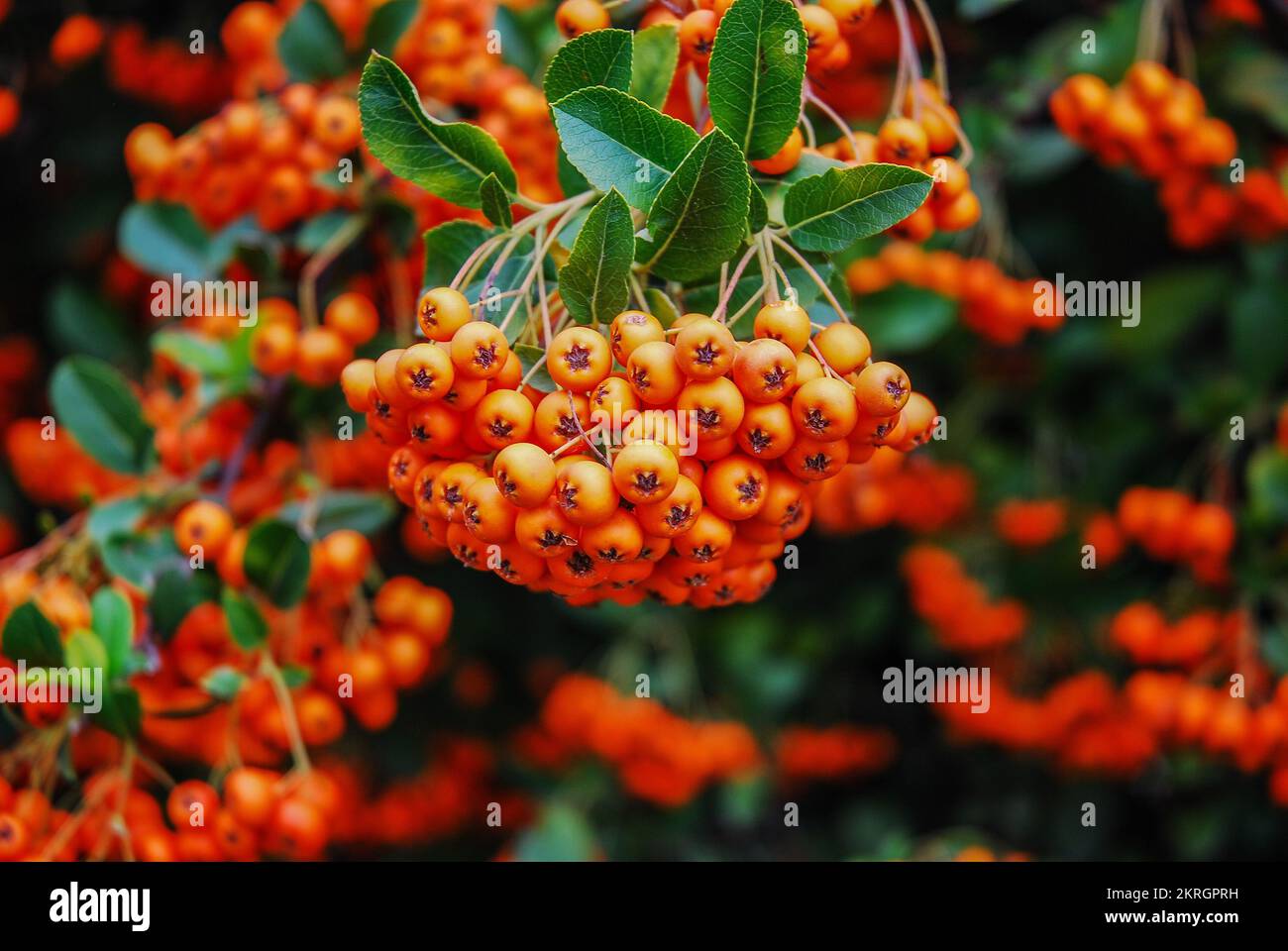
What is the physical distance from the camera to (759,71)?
1584 mm

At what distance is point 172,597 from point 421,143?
1.16 meters

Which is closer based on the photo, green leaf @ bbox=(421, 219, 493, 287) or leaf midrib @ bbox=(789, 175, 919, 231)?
leaf midrib @ bbox=(789, 175, 919, 231)

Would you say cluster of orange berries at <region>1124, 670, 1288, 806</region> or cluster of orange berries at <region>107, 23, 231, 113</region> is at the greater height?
cluster of orange berries at <region>107, 23, 231, 113</region>

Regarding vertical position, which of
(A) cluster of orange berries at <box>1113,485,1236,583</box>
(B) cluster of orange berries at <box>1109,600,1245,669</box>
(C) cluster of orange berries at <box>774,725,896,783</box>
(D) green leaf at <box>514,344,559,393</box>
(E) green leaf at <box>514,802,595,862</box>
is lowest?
(E) green leaf at <box>514,802,595,862</box>

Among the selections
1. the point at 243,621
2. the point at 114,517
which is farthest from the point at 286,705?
the point at 114,517

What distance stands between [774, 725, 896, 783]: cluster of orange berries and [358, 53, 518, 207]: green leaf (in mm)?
3272

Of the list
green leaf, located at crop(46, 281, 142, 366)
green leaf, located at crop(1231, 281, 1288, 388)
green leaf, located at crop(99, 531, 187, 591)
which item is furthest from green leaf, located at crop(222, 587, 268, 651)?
green leaf, located at crop(1231, 281, 1288, 388)

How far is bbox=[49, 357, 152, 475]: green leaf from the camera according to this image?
2.62m

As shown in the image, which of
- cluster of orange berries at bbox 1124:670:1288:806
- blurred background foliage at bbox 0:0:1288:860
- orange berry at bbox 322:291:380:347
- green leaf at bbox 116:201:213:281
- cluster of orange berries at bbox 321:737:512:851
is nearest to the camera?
orange berry at bbox 322:291:380:347

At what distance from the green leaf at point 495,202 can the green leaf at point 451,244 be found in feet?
0.26

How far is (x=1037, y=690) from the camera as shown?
4.10m

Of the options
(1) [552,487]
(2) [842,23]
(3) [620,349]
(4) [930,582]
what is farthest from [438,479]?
(4) [930,582]

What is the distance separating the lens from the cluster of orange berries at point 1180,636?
3176 millimetres

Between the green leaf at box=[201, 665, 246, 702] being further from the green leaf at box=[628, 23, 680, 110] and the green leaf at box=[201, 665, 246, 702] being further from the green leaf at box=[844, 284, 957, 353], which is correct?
the green leaf at box=[844, 284, 957, 353]
